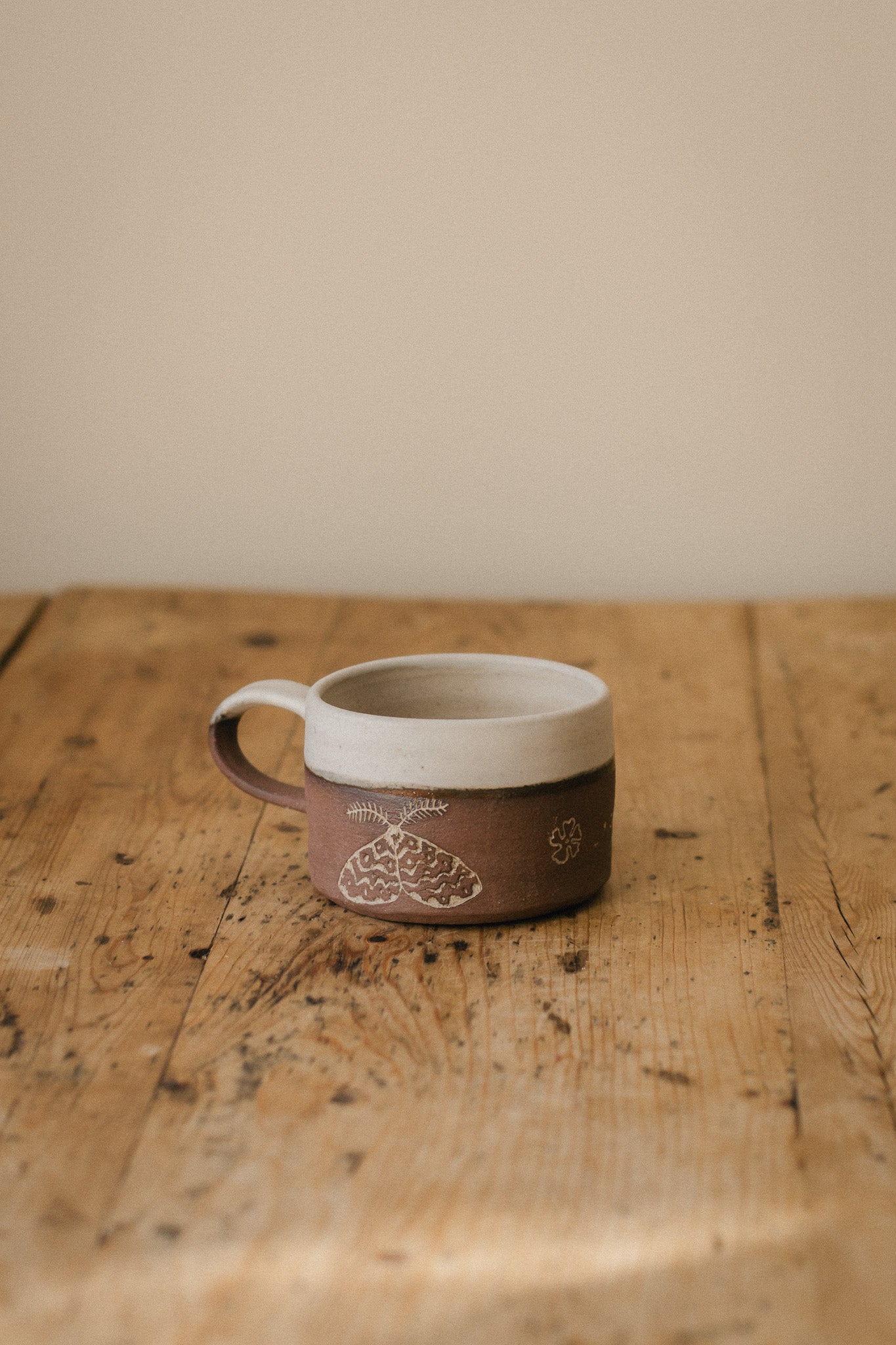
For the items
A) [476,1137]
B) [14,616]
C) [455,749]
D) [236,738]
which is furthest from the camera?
[14,616]

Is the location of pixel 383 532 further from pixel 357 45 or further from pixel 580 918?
pixel 580 918

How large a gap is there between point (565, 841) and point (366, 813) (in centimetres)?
12

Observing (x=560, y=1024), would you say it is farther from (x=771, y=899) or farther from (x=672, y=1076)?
(x=771, y=899)

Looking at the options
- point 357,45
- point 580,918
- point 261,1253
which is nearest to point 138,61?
point 357,45

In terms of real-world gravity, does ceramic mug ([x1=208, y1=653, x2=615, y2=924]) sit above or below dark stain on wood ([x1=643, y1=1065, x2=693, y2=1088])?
above

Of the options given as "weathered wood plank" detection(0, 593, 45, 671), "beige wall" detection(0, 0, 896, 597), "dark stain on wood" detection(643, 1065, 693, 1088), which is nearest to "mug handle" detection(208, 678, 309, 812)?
"dark stain on wood" detection(643, 1065, 693, 1088)

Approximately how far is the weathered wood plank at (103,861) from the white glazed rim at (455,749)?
141mm

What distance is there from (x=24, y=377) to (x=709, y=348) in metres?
0.79

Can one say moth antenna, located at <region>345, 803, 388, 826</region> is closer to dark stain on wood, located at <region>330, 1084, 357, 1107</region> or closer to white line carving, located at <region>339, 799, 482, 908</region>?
white line carving, located at <region>339, 799, 482, 908</region>

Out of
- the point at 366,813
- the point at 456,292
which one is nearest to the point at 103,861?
the point at 366,813

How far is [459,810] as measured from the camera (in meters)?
0.69

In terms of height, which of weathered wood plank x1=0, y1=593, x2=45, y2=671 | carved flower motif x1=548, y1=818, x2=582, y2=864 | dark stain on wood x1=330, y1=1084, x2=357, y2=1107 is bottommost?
weathered wood plank x1=0, y1=593, x2=45, y2=671

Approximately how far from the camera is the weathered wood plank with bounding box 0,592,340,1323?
1.72 ft

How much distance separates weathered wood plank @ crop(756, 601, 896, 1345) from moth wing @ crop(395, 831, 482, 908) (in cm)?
19
